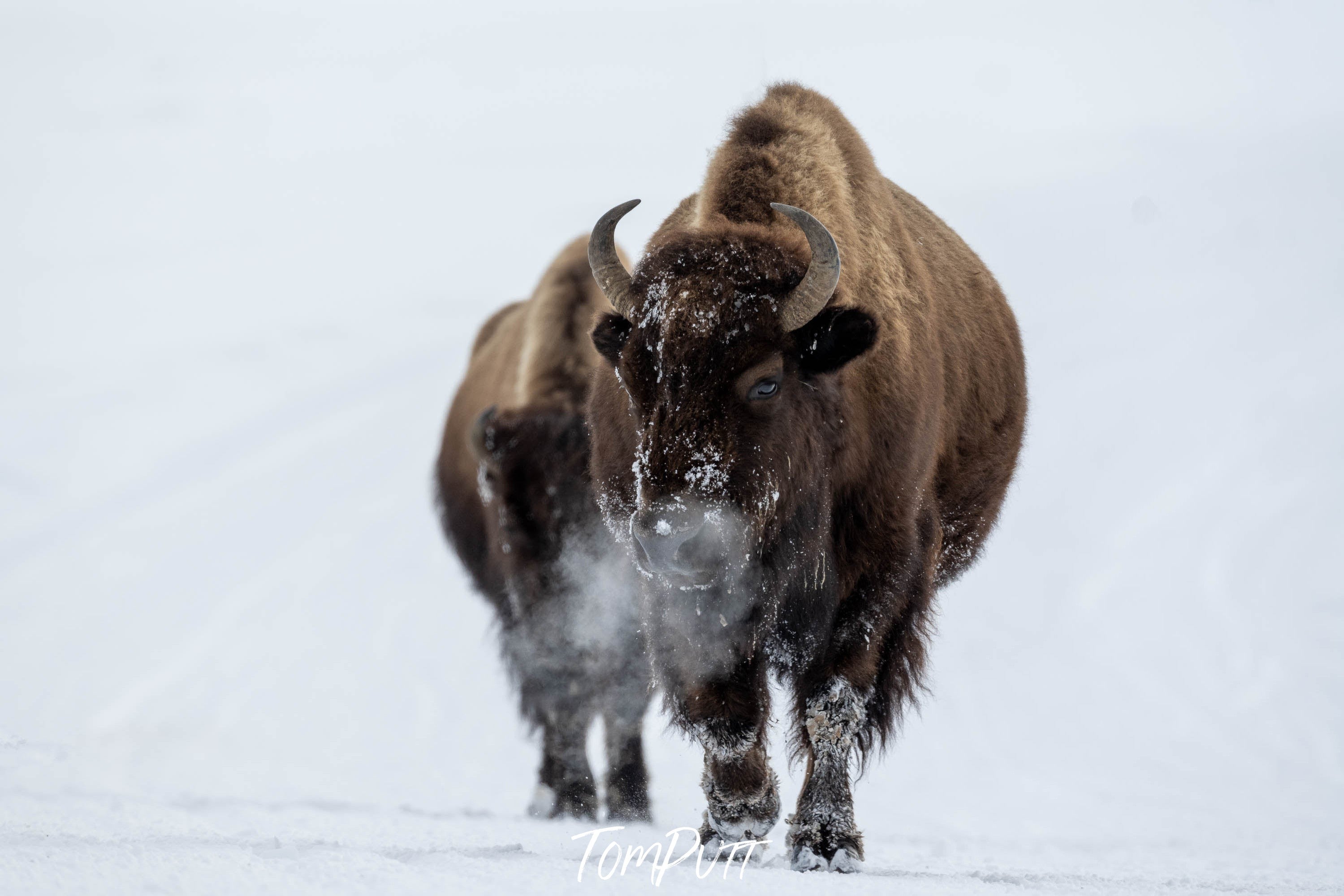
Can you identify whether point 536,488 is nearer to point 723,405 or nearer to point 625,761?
point 625,761

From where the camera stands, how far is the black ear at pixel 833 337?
3748 mm

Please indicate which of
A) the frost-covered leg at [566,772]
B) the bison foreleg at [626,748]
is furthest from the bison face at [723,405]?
the frost-covered leg at [566,772]

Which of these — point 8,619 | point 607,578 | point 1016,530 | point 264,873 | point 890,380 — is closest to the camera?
point 264,873

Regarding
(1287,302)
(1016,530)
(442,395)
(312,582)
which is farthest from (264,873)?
(1287,302)

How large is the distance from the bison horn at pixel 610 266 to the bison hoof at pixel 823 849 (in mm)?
1689

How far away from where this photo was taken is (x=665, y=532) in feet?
11.0

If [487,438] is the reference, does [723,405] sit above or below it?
below

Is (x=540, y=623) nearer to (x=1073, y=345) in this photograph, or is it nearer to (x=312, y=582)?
(x=312, y=582)

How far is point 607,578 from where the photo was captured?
639cm

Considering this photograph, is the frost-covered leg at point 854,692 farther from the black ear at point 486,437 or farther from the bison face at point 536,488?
the black ear at point 486,437

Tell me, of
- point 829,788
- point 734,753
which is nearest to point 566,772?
point 734,753

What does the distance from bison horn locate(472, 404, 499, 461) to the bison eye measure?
312 cm

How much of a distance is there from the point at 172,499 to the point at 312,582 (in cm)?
442

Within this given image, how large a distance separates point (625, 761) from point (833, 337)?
3.55 meters
